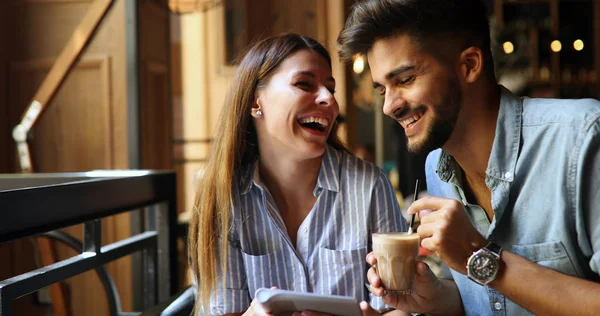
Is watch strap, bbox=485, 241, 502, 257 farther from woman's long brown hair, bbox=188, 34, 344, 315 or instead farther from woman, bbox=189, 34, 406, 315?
woman's long brown hair, bbox=188, 34, 344, 315

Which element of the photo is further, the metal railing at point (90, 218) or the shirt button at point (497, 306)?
the shirt button at point (497, 306)

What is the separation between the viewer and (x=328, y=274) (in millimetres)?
1894

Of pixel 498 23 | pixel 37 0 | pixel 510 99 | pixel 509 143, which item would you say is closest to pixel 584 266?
pixel 509 143

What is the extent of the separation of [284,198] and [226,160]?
0.76 feet

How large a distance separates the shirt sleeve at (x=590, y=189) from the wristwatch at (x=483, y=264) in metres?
0.25

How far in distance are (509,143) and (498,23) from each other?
278 inches

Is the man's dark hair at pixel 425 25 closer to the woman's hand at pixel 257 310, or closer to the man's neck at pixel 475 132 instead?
the man's neck at pixel 475 132

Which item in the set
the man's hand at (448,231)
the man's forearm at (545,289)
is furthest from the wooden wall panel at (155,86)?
the man's forearm at (545,289)

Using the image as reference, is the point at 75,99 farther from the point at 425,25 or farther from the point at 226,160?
the point at 425,25

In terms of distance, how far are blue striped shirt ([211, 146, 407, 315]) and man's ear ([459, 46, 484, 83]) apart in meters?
0.44

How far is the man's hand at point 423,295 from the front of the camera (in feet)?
5.35

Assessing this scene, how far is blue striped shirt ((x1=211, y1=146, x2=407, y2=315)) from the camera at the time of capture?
1898mm

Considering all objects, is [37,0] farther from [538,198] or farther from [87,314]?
[538,198]

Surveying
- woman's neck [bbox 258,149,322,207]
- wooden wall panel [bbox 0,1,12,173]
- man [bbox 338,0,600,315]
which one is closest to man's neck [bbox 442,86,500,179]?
man [bbox 338,0,600,315]
